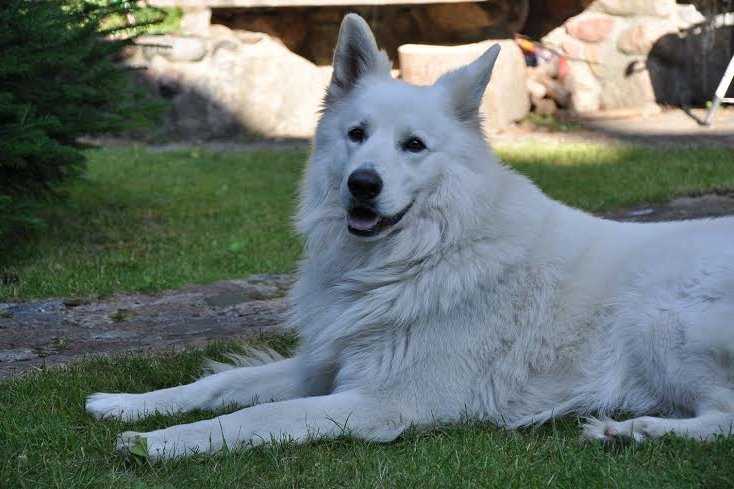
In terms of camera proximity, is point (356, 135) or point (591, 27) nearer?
point (356, 135)

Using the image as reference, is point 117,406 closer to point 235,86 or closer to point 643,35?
point 235,86

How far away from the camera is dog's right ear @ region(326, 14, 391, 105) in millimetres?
3814

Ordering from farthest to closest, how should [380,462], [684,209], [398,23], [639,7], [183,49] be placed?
[398,23]
[639,7]
[183,49]
[684,209]
[380,462]

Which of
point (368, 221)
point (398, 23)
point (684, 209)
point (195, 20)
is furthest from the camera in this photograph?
point (398, 23)

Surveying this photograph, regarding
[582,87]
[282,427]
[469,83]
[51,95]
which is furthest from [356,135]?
[582,87]

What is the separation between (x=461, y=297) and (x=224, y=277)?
3036 millimetres

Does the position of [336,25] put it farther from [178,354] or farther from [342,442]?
[342,442]

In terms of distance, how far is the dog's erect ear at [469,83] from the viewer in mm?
3697

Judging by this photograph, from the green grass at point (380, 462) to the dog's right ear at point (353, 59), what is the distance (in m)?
1.36

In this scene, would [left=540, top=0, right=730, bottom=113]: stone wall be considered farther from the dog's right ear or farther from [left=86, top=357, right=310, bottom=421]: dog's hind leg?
[left=86, top=357, right=310, bottom=421]: dog's hind leg

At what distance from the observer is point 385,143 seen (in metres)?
3.60

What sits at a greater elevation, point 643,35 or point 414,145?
point 643,35

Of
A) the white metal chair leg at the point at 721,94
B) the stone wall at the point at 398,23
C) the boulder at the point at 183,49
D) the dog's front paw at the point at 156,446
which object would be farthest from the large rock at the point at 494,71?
the dog's front paw at the point at 156,446

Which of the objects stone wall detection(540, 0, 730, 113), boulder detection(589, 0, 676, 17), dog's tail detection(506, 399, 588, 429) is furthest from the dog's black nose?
boulder detection(589, 0, 676, 17)
